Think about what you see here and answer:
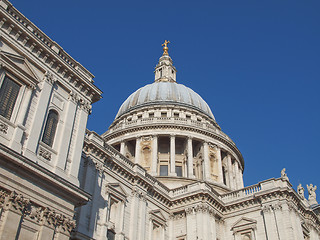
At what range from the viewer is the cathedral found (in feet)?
56.6

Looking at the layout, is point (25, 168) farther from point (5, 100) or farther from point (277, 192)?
point (277, 192)

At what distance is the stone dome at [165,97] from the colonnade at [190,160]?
815cm

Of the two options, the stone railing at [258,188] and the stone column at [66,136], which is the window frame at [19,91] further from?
the stone railing at [258,188]

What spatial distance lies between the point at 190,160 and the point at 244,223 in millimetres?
13855

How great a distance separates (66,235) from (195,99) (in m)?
42.4

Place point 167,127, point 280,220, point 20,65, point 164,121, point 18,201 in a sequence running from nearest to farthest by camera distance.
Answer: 1. point 18,201
2. point 20,65
3. point 280,220
4. point 167,127
5. point 164,121

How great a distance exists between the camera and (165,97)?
55938mm

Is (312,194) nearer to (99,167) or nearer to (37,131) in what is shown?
(99,167)

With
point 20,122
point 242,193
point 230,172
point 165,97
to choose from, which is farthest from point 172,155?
point 20,122

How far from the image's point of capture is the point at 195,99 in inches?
2292

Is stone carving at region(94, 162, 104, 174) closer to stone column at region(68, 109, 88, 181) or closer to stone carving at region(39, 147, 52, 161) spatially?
stone column at region(68, 109, 88, 181)

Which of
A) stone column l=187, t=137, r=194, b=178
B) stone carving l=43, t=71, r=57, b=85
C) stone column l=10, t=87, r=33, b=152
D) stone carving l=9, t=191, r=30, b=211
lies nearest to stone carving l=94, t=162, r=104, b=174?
stone carving l=43, t=71, r=57, b=85

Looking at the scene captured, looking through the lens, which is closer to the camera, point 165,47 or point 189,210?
point 189,210

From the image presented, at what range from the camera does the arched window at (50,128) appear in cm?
1942
